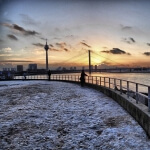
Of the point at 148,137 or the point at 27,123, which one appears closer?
the point at 148,137

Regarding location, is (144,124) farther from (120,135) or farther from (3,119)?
(3,119)

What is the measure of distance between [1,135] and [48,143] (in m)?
1.77

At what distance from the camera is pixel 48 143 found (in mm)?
6090

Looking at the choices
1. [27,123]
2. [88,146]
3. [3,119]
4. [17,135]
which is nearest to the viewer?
[88,146]

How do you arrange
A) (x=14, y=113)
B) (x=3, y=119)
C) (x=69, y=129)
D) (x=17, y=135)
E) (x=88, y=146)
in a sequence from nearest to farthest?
1. (x=88, y=146)
2. (x=17, y=135)
3. (x=69, y=129)
4. (x=3, y=119)
5. (x=14, y=113)

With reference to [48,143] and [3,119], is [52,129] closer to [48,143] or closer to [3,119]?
[48,143]

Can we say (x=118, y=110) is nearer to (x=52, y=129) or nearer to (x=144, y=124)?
(x=144, y=124)

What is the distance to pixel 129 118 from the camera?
28.3 feet

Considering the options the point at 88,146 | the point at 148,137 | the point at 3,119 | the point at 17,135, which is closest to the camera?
the point at 88,146

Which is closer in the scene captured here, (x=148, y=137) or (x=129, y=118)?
(x=148, y=137)

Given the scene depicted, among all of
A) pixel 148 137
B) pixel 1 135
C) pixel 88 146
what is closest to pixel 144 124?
pixel 148 137

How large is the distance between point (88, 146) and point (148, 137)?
6.32ft

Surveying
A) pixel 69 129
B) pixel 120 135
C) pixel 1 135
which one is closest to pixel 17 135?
pixel 1 135

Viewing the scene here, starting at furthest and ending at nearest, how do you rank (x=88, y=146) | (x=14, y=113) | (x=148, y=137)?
(x=14, y=113) < (x=148, y=137) < (x=88, y=146)
